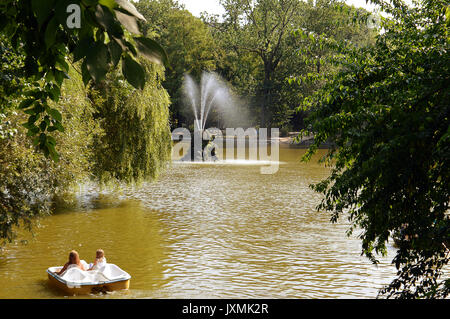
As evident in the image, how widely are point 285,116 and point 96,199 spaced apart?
156 ft

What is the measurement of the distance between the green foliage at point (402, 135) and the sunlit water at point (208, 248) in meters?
4.22

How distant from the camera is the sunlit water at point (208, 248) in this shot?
38.5ft

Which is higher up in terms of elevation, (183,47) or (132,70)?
(183,47)

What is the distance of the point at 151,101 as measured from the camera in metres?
20.6

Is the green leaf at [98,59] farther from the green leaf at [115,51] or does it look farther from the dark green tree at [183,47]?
the dark green tree at [183,47]

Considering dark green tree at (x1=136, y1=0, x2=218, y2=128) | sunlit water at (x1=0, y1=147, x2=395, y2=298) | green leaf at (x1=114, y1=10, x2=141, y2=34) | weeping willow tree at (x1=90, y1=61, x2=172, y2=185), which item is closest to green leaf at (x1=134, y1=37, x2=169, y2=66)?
green leaf at (x1=114, y1=10, x2=141, y2=34)

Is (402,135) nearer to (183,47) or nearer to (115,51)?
(115,51)

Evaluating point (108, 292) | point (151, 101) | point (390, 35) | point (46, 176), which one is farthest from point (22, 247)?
point (390, 35)

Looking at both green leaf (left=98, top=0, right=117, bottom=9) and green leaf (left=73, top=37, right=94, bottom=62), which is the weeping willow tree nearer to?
green leaf (left=73, top=37, right=94, bottom=62)

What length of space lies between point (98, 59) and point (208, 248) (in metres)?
13.5

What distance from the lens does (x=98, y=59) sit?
2.05 m

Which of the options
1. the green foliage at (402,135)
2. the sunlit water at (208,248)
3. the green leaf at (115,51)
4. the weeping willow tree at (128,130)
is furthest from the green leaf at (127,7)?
the weeping willow tree at (128,130)

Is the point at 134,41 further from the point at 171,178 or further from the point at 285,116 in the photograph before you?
the point at 285,116

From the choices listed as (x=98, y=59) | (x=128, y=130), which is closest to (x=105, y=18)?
(x=98, y=59)
